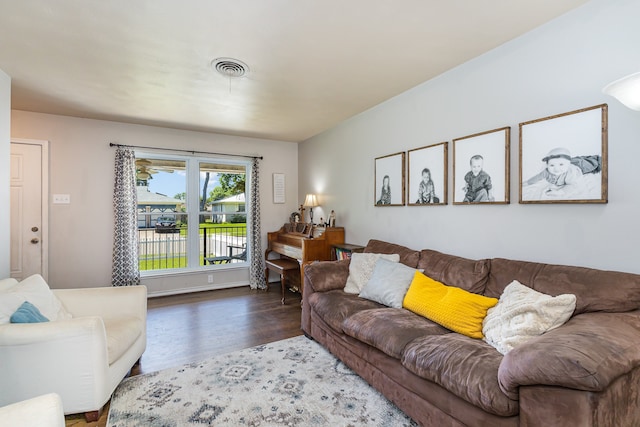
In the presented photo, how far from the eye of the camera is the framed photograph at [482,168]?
230 cm

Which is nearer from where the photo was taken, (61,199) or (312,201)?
(61,199)

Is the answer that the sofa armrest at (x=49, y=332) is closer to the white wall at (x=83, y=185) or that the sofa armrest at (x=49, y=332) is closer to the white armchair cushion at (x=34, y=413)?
the white armchair cushion at (x=34, y=413)

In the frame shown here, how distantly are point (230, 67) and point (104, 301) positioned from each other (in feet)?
7.10

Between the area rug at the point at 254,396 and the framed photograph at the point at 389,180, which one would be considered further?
the framed photograph at the point at 389,180

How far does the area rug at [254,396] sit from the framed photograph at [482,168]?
1686 mm

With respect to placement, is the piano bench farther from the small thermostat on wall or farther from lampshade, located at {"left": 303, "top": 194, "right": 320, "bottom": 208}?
the small thermostat on wall

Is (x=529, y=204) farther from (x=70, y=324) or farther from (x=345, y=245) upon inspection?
(x=70, y=324)

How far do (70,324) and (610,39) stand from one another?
3.53 metres

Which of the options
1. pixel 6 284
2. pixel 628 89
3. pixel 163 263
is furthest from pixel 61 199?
pixel 628 89

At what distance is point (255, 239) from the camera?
5.01 meters

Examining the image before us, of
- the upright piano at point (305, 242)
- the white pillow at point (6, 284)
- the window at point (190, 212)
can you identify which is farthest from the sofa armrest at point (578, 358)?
the window at point (190, 212)

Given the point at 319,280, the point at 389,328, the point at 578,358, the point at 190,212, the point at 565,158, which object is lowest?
the point at 389,328

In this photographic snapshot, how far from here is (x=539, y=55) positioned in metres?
2.08

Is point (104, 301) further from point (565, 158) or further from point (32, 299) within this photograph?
point (565, 158)
